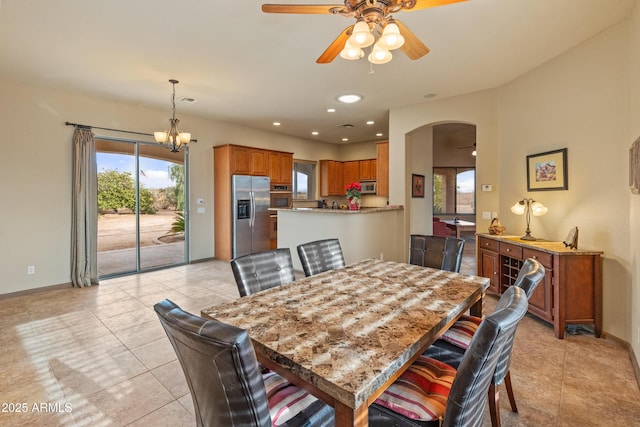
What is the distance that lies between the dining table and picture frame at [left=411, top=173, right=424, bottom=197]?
3804mm

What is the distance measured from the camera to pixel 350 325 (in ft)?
4.29

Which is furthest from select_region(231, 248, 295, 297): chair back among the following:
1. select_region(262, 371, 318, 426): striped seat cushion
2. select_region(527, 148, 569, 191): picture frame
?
select_region(527, 148, 569, 191): picture frame

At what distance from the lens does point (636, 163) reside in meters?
2.23

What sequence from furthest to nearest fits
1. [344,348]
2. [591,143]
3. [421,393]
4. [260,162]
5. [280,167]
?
1. [280,167]
2. [260,162]
3. [591,143]
4. [421,393]
5. [344,348]

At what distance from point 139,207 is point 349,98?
4043mm

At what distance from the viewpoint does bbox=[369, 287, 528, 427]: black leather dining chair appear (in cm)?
96

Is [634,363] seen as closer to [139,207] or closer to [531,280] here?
[531,280]

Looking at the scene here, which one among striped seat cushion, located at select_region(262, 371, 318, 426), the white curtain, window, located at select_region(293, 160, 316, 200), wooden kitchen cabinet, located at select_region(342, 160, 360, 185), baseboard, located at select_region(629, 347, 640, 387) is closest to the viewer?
striped seat cushion, located at select_region(262, 371, 318, 426)

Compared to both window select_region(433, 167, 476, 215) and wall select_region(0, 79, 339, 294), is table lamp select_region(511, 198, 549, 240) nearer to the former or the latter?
wall select_region(0, 79, 339, 294)

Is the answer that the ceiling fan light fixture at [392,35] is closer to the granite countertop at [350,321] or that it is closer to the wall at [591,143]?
the granite countertop at [350,321]

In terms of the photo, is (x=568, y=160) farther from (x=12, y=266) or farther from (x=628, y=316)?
(x=12, y=266)

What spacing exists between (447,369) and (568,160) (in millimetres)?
3045

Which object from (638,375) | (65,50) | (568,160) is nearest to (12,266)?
(65,50)

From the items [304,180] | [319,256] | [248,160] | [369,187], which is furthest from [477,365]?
[304,180]
